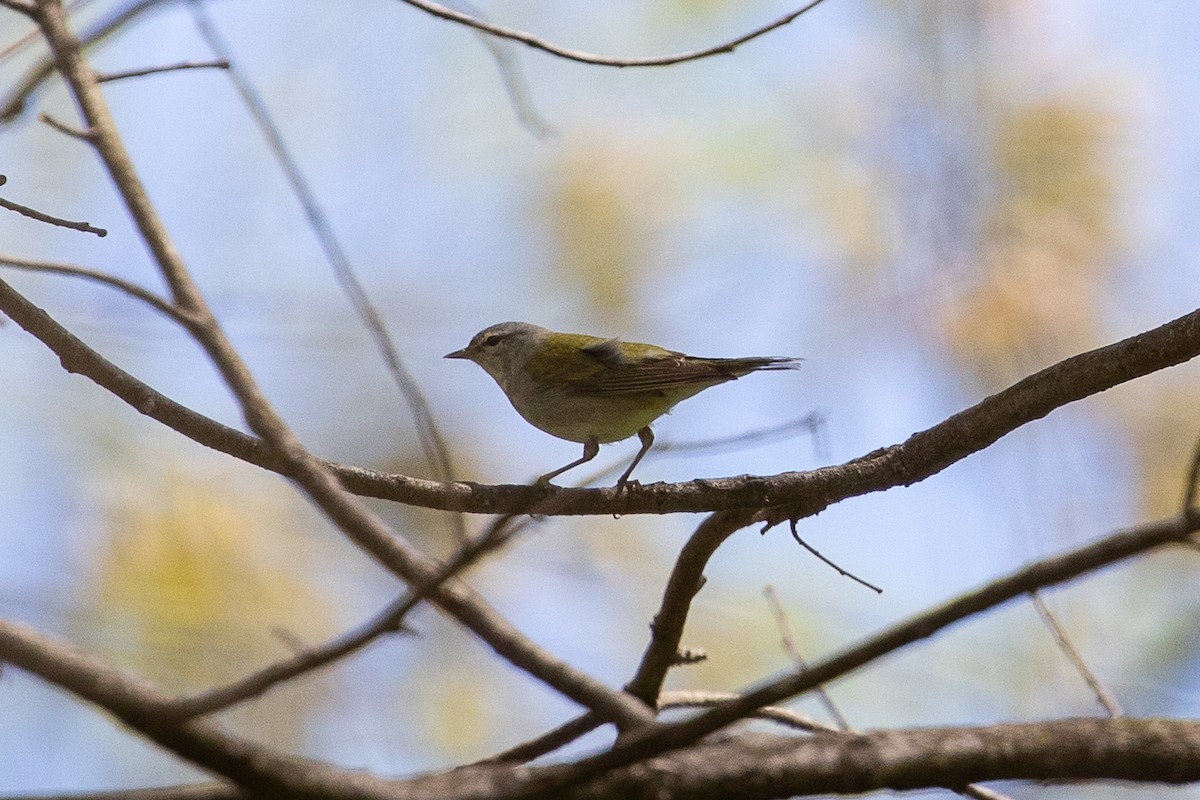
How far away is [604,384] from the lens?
574 cm

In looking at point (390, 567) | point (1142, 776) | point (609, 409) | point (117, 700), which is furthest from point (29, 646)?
point (609, 409)

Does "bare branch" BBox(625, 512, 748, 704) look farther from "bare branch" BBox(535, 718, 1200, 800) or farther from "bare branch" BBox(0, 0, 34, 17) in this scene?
"bare branch" BBox(0, 0, 34, 17)

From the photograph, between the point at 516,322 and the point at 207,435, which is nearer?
the point at 207,435

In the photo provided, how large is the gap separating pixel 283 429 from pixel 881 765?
142 cm

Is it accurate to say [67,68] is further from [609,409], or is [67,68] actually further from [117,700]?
[117,700]

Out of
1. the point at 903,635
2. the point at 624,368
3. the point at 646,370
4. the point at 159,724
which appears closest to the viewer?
the point at 159,724

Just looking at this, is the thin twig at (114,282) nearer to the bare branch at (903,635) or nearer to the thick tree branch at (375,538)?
the thick tree branch at (375,538)

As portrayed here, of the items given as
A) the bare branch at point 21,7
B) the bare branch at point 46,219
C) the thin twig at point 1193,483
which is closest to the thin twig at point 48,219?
the bare branch at point 46,219

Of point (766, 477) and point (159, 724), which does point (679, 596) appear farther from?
point (159, 724)

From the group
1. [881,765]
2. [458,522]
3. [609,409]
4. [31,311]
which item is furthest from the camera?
[609,409]

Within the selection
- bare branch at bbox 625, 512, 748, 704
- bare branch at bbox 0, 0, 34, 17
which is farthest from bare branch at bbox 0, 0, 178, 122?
bare branch at bbox 625, 512, 748, 704

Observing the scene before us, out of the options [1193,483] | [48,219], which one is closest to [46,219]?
[48,219]

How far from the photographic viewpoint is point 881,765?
216cm

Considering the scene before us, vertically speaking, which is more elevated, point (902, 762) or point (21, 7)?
point (21, 7)
